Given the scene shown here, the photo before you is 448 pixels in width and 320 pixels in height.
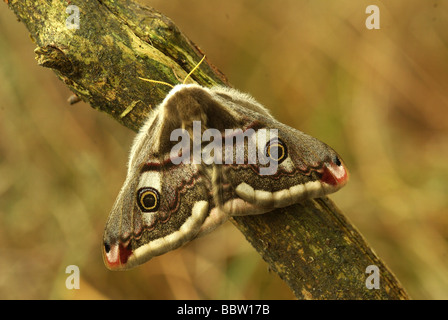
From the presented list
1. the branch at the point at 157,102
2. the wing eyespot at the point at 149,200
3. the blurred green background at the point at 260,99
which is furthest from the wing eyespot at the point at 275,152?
the blurred green background at the point at 260,99

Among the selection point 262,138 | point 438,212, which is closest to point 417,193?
point 438,212

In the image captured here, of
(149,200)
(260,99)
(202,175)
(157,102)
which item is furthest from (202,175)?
(260,99)

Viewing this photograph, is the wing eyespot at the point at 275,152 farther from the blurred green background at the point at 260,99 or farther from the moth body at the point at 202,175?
the blurred green background at the point at 260,99

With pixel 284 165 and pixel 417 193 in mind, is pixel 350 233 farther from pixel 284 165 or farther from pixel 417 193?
pixel 417 193

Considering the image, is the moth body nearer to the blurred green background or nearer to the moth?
the moth

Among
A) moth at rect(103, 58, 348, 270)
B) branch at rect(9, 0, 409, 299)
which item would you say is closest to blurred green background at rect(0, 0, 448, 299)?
branch at rect(9, 0, 409, 299)

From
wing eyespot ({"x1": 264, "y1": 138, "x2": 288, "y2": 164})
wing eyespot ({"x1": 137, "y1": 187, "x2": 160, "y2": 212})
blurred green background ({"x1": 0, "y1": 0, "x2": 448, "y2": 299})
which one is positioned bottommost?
wing eyespot ({"x1": 137, "y1": 187, "x2": 160, "y2": 212})
